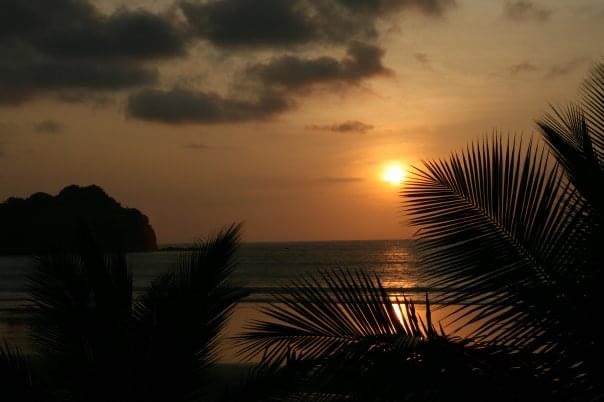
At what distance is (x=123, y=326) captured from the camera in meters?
5.68

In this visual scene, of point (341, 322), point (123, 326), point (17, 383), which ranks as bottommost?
point (17, 383)

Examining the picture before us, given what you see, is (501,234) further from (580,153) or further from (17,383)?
(17,383)

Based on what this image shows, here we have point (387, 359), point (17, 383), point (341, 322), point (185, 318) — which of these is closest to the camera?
point (387, 359)

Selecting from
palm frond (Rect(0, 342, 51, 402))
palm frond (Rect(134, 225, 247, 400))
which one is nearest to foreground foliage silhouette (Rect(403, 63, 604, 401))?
palm frond (Rect(134, 225, 247, 400))

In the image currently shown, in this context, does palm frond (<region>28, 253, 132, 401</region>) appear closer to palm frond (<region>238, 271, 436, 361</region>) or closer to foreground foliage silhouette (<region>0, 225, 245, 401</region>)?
foreground foliage silhouette (<region>0, 225, 245, 401</region>)

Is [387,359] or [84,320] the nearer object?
[387,359]

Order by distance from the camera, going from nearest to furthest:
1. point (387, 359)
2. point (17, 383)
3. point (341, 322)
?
1. point (387, 359)
2. point (341, 322)
3. point (17, 383)

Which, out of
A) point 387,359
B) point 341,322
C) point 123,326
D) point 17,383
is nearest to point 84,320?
point 123,326

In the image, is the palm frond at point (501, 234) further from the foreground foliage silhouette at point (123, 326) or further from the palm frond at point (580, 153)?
the foreground foliage silhouette at point (123, 326)

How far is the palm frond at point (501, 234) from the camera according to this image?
3557mm

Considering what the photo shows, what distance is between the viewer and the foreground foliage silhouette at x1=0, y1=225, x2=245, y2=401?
5625 millimetres

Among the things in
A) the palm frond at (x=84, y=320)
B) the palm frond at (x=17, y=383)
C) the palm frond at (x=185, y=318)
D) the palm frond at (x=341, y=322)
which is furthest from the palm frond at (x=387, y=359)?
the palm frond at (x=17, y=383)

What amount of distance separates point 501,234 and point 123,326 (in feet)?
10.3

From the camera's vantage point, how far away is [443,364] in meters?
3.42
